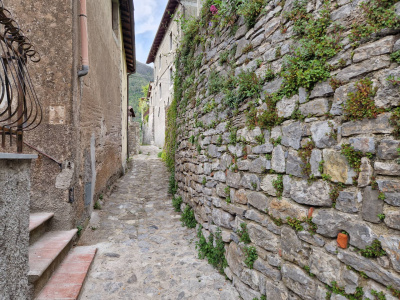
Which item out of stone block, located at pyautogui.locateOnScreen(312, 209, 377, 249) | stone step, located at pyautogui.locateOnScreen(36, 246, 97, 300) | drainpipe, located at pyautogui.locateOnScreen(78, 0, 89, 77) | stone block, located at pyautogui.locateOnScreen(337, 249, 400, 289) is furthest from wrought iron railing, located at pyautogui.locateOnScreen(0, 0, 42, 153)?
stone block, located at pyautogui.locateOnScreen(337, 249, 400, 289)

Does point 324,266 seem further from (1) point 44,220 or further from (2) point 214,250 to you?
(1) point 44,220

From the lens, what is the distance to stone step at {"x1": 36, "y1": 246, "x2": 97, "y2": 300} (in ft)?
7.04

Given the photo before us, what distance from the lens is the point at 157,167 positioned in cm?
870

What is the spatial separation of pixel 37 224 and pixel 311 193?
8.57 ft

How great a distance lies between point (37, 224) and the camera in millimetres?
2605

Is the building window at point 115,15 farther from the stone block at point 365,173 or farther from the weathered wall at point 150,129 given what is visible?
the weathered wall at point 150,129

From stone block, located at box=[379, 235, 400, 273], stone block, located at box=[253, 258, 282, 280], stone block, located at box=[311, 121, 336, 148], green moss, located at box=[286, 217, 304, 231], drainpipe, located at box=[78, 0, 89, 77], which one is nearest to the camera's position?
stone block, located at box=[379, 235, 400, 273]

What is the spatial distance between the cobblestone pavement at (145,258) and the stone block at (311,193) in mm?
1272

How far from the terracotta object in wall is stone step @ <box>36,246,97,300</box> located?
2061 millimetres

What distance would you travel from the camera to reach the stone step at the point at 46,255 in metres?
2.07

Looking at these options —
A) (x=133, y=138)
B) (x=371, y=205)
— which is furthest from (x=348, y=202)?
(x=133, y=138)

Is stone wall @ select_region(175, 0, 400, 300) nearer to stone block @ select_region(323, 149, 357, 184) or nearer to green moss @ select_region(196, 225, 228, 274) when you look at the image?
stone block @ select_region(323, 149, 357, 184)

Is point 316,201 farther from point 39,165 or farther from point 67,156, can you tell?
point 39,165

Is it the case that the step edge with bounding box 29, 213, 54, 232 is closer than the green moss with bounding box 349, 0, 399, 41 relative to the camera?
No
